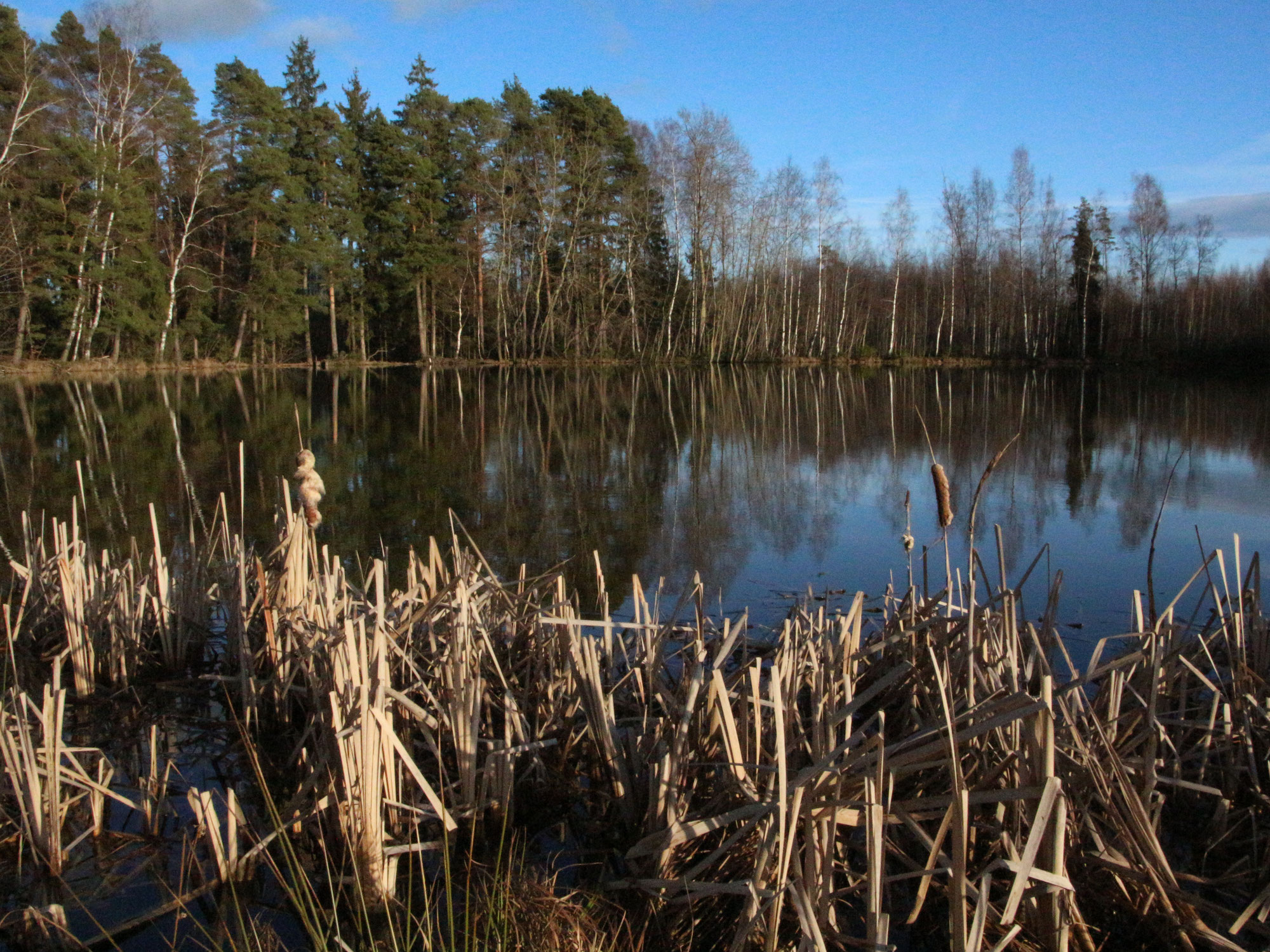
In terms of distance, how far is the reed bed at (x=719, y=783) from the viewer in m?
2.15

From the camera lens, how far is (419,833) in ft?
9.58

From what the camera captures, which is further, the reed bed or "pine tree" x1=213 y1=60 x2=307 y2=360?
"pine tree" x1=213 y1=60 x2=307 y2=360

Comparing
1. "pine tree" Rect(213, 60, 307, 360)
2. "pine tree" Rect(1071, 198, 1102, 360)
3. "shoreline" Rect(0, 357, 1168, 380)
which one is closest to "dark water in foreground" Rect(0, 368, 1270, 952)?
"pine tree" Rect(213, 60, 307, 360)

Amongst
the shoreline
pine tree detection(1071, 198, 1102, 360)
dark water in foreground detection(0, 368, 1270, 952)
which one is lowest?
dark water in foreground detection(0, 368, 1270, 952)

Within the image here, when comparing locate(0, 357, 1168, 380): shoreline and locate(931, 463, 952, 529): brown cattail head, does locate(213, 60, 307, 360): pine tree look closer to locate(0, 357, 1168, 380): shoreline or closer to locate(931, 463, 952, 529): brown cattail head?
locate(0, 357, 1168, 380): shoreline

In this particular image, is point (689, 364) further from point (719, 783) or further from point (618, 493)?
point (719, 783)

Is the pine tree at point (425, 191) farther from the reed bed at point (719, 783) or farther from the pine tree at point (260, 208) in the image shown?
the reed bed at point (719, 783)

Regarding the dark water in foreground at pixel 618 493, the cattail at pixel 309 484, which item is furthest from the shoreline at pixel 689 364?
the cattail at pixel 309 484

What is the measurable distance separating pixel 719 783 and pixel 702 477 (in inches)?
376

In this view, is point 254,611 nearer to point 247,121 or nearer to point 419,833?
point 419,833

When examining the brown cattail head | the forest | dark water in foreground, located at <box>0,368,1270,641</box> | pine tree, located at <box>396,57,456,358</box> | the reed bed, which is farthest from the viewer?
pine tree, located at <box>396,57,456,358</box>

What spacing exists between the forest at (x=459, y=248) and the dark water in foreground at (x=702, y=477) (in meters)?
9.45

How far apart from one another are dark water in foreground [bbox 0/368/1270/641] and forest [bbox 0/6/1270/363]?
9.45 m

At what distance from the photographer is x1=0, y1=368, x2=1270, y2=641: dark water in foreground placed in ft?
24.9
